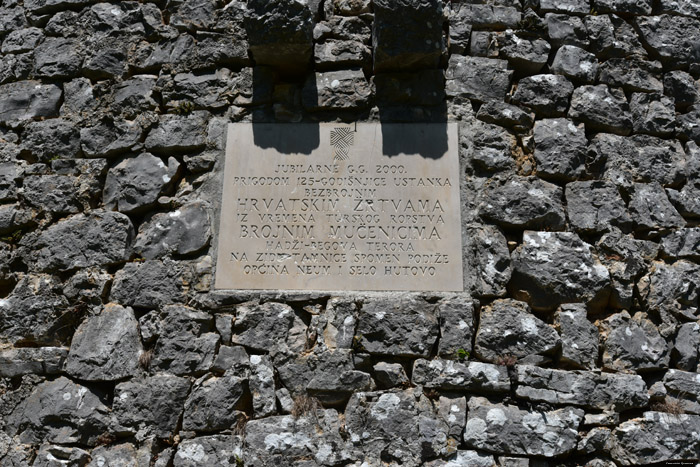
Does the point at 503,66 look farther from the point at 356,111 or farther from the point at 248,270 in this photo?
the point at 248,270

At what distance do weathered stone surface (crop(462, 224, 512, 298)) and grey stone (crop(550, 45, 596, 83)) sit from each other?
1122 mm

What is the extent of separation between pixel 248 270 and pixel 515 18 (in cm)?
225

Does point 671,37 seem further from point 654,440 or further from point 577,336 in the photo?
point 654,440

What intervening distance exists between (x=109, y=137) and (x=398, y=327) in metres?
2.08

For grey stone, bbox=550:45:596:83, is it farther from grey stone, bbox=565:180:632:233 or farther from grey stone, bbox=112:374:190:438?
grey stone, bbox=112:374:190:438

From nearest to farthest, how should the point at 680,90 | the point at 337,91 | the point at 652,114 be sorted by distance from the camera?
the point at 337,91 → the point at 652,114 → the point at 680,90

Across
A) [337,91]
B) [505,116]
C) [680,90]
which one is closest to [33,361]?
[337,91]

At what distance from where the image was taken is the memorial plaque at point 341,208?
363cm

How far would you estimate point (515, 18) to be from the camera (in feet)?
13.5

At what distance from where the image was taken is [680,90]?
13.6 feet

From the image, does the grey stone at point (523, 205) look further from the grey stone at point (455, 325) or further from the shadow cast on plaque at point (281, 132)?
the shadow cast on plaque at point (281, 132)

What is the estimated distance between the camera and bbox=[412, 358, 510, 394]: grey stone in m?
3.38

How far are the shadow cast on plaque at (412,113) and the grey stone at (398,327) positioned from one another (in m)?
0.89

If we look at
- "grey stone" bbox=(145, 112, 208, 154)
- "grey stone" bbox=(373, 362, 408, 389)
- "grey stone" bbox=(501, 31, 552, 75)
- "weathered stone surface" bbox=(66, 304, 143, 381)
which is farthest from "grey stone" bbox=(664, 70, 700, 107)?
"weathered stone surface" bbox=(66, 304, 143, 381)
